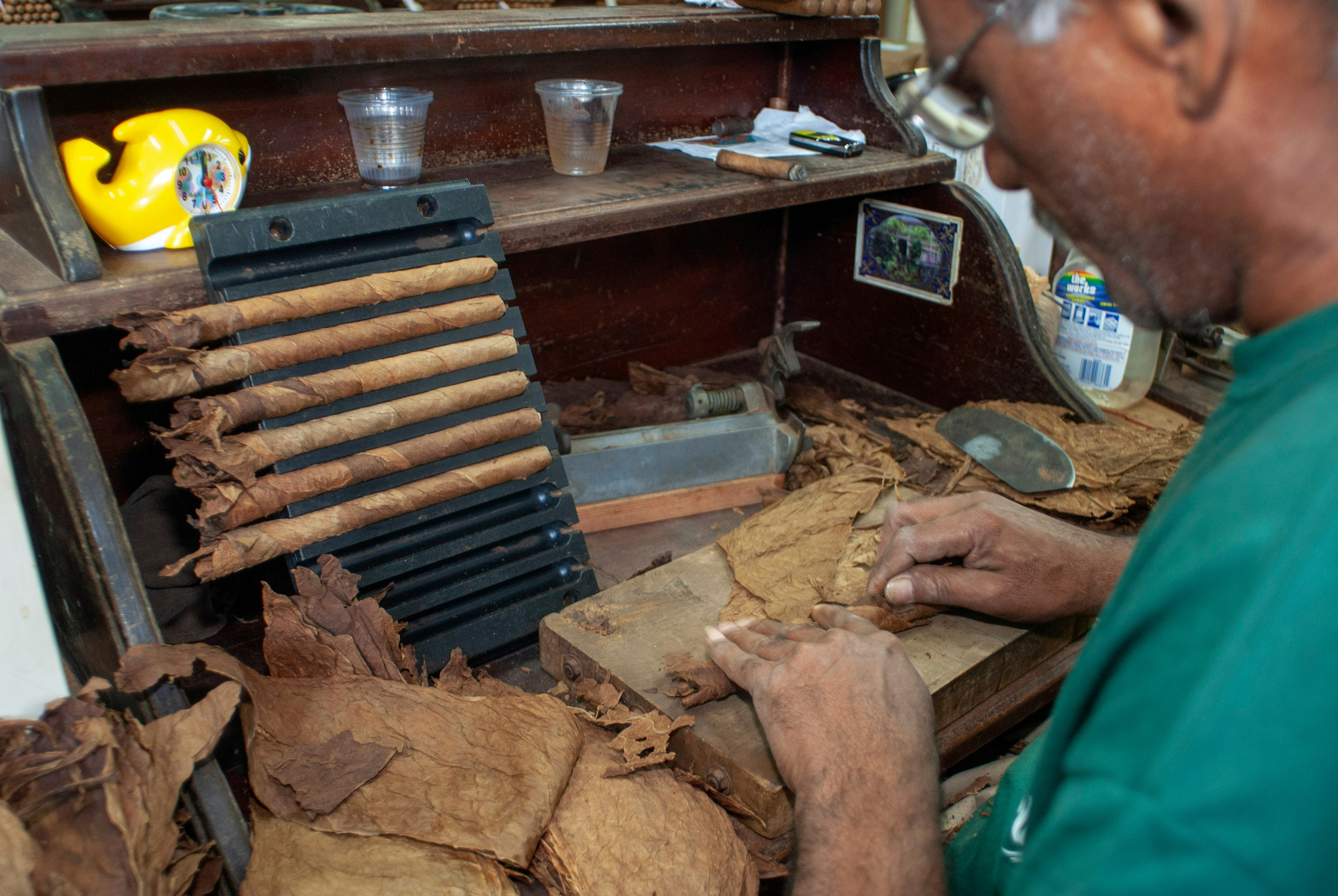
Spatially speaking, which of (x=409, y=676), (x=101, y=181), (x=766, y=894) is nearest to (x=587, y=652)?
(x=409, y=676)

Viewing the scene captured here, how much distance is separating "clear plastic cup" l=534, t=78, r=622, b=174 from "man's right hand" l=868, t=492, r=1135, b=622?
34.6 inches

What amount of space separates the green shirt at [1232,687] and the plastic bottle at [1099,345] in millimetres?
1663

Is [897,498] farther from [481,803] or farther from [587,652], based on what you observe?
[481,803]

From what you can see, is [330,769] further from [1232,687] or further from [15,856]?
[1232,687]

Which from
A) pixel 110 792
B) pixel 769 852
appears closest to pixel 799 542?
pixel 769 852

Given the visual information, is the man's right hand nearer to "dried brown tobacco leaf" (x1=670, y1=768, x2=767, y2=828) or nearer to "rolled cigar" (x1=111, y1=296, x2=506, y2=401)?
"dried brown tobacco leaf" (x1=670, y1=768, x2=767, y2=828)

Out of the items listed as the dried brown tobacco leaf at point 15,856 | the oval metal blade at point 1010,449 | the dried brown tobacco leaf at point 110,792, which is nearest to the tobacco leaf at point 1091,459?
the oval metal blade at point 1010,449

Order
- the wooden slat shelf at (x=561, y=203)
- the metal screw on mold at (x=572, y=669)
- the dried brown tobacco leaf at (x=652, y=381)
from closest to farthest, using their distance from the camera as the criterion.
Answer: the wooden slat shelf at (x=561, y=203), the metal screw on mold at (x=572, y=669), the dried brown tobacco leaf at (x=652, y=381)

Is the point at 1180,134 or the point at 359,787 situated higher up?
the point at 1180,134

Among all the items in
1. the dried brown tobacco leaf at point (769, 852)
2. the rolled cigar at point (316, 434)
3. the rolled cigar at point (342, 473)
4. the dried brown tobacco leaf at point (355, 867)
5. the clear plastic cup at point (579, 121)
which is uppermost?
the clear plastic cup at point (579, 121)

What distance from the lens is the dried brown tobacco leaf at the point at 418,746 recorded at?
0.93m

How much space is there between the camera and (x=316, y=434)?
113cm

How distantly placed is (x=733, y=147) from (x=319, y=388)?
1.07m

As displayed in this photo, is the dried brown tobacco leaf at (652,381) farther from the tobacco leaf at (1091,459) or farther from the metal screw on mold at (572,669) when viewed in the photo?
the metal screw on mold at (572,669)
